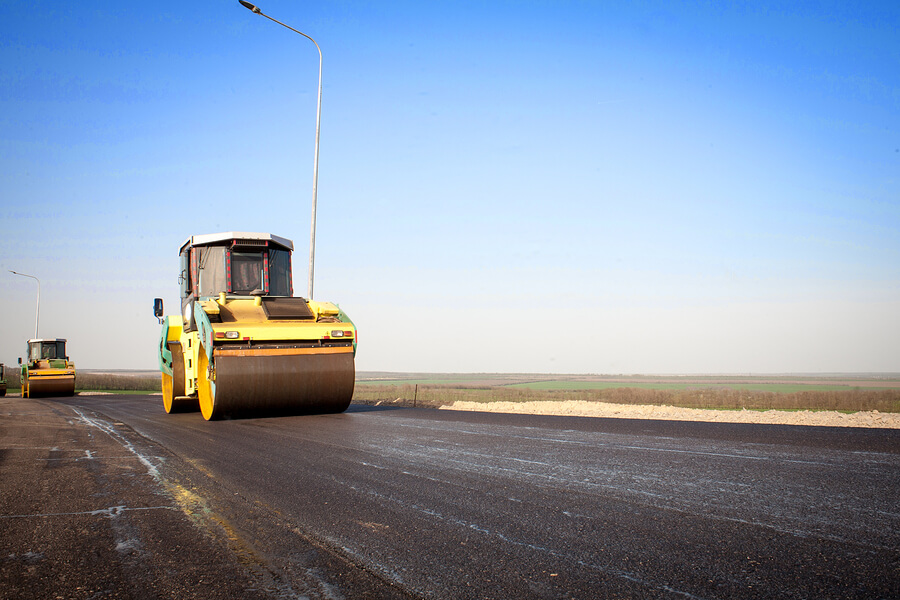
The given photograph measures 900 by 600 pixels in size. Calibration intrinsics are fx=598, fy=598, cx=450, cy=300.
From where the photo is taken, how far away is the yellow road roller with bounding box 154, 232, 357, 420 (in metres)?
10.7

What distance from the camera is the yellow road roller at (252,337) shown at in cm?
1071

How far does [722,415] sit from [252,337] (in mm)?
10667

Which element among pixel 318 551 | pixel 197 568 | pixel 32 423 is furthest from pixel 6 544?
pixel 32 423

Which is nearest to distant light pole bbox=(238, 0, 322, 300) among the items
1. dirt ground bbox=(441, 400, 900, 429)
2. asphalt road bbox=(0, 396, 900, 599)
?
dirt ground bbox=(441, 400, 900, 429)

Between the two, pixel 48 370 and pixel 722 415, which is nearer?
pixel 722 415

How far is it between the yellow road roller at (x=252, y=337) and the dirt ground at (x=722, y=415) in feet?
19.3

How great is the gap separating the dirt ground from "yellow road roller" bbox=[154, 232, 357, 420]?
19.3ft

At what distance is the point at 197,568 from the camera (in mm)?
3145

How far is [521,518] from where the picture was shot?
13.4 feet

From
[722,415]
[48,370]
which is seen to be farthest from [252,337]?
[48,370]

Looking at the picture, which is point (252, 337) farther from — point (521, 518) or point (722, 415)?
point (722, 415)

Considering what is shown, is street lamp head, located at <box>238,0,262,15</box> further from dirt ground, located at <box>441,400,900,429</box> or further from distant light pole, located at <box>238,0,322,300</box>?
dirt ground, located at <box>441,400,900,429</box>

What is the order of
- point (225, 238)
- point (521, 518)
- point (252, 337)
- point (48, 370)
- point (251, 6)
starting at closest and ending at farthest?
point (521, 518) < point (252, 337) < point (225, 238) < point (251, 6) < point (48, 370)

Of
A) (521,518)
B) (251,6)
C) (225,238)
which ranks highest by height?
(251,6)
